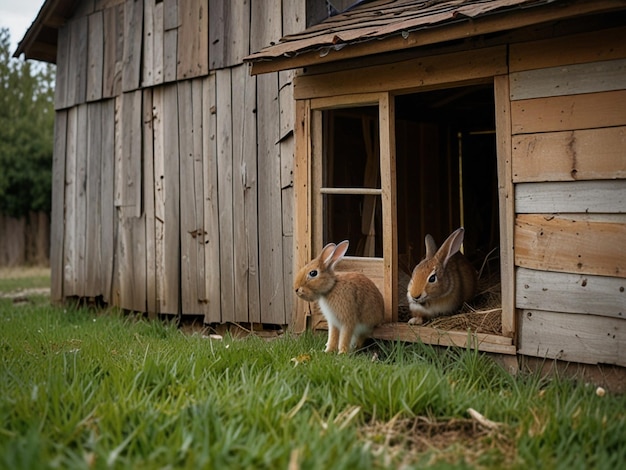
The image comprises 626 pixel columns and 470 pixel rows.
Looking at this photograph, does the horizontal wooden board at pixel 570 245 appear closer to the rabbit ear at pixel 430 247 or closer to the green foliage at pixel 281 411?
the green foliage at pixel 281 411

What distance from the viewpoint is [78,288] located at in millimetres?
10484

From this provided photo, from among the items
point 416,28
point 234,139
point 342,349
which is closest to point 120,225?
point 234,139

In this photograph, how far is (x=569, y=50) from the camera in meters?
5.43

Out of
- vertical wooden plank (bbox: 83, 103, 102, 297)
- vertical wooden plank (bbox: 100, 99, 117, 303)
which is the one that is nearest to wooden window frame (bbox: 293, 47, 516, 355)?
vertical wooden plank (bbox: 100, 99, 117, 303)

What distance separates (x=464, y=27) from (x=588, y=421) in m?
2.85

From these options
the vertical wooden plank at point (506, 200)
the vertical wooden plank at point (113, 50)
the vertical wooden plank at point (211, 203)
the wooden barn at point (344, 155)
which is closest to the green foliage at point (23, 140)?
the wooden barn at point (344, 155)

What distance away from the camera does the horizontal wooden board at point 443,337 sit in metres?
5.75

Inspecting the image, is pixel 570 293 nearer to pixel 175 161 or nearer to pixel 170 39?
pixel 175 161

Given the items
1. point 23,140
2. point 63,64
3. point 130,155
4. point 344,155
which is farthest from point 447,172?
point 23,140

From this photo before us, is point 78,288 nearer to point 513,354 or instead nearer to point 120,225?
point 120,225

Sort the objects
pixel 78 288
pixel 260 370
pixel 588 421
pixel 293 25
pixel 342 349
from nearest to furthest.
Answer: pixel 588 421
pixel 260 370
pixel 342 349
pixel 293 25
pixel 78 288

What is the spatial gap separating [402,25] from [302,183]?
1.97 m

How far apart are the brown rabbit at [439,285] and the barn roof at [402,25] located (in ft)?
5.93

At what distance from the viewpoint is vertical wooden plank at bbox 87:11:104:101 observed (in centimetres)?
1015
